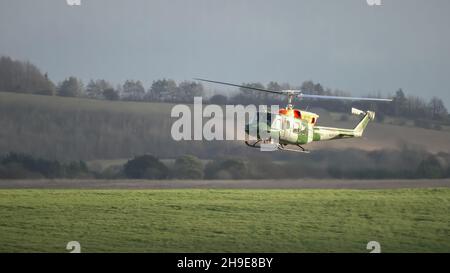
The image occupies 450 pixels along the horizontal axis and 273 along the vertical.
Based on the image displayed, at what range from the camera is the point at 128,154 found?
6506 cm

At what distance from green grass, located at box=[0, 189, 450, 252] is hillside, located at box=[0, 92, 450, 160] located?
6.16 metres

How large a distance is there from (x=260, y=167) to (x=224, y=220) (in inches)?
630

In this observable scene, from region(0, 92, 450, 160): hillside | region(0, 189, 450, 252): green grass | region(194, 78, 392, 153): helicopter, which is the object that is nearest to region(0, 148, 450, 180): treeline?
region(0, 92, 450, 160): hillside

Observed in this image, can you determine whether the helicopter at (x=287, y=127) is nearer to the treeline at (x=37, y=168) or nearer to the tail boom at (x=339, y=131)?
the tail boom at (x=339, y=131)

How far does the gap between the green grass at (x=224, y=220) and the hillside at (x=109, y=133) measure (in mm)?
6159

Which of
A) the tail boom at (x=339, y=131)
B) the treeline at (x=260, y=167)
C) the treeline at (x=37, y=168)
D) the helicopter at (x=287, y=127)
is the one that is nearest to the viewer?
the helicopter at (x=287, y=127)

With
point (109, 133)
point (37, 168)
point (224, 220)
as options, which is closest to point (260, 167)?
point (109, 133)

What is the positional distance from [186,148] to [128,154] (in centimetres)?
386

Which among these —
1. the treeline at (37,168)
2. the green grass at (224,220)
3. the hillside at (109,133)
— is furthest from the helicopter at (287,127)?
the treeline at (37,168)

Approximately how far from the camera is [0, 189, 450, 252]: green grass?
3959 cm

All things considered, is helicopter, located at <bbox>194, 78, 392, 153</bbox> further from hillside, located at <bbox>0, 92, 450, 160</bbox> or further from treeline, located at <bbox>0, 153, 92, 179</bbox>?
treeline, located at <bbox>0, 153, 92, 179</bbox>

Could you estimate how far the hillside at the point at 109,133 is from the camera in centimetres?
5972
